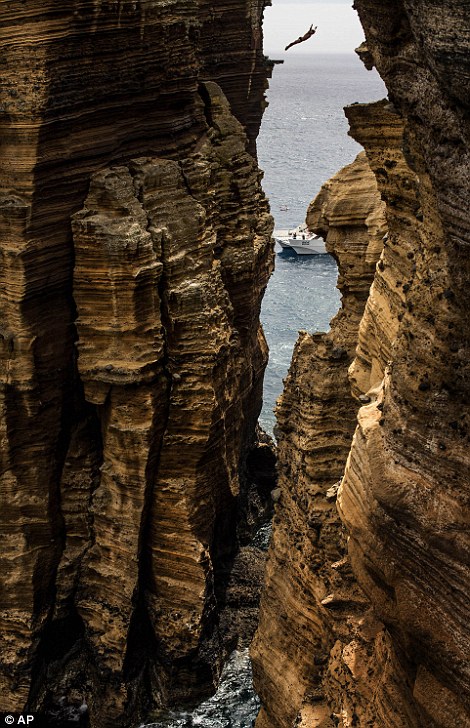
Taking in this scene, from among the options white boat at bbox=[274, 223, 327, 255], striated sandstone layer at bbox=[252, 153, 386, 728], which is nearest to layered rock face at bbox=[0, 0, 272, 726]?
striated sandstone layer at bbox=[252, 153, 386, 728]

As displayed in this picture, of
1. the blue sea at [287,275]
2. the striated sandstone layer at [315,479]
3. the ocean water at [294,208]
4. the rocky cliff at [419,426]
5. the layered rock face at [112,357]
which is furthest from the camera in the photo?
the ocean water at [294,208]

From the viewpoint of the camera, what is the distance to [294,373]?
2052 cm

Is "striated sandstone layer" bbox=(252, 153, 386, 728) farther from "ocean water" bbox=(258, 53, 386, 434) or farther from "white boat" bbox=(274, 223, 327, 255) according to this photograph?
"white boat" bbox=(274, 223, 327, 255)

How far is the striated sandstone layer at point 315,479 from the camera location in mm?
17938

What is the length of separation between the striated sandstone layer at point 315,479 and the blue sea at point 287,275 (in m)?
5.16

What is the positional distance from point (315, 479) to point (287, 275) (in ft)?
150

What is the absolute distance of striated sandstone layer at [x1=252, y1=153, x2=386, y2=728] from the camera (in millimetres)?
17938

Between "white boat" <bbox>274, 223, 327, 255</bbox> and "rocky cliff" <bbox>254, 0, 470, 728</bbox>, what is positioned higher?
"rocky cliff" <bbox>254, 0, 470, 728</bbox>

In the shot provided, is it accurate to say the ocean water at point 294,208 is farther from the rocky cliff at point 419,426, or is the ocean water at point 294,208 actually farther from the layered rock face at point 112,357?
the rocky cliff at point 419,426

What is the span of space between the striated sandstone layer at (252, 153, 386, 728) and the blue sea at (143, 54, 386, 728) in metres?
5.16

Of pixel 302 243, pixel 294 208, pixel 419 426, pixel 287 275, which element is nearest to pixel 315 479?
pixel 419 426

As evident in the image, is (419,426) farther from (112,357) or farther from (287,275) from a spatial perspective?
(287,275)

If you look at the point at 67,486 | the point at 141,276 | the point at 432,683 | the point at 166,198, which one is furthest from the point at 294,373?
the point at 432,683

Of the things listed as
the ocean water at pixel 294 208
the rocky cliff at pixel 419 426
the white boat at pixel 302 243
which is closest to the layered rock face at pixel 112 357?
the rocky cliff at pixel 419 426
